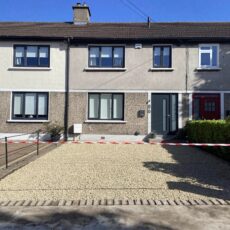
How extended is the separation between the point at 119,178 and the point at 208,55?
548 inches

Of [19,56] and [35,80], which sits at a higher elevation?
[19,56]

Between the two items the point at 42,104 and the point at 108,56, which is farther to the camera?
the point at 108,56

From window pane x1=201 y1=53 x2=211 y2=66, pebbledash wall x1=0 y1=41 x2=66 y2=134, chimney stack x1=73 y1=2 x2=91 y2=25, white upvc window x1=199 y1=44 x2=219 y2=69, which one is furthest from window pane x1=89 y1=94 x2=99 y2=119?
window pane x1=201 y1=53 x2=211 y2=66

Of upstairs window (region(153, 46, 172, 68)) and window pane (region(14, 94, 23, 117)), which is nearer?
window pane (region(14, 94, 23, 117))

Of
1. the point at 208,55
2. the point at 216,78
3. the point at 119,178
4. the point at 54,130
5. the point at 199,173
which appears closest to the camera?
the point at 119,178

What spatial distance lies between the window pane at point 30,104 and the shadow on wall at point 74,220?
50.1 ft

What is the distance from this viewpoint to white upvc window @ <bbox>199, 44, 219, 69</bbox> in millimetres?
21062

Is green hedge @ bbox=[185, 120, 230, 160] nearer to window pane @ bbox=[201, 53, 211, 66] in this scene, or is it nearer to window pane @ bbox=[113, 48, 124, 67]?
window pane @ bbox=[201, 53, 211, 66]

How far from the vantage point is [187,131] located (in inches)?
780

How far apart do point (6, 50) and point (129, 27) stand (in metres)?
7.53

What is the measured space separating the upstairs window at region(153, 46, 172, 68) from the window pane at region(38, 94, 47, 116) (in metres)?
6.53

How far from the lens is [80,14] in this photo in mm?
23875

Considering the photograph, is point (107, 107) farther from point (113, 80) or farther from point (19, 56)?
point (19, 56)

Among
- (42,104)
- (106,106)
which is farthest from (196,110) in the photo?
(42,104)
